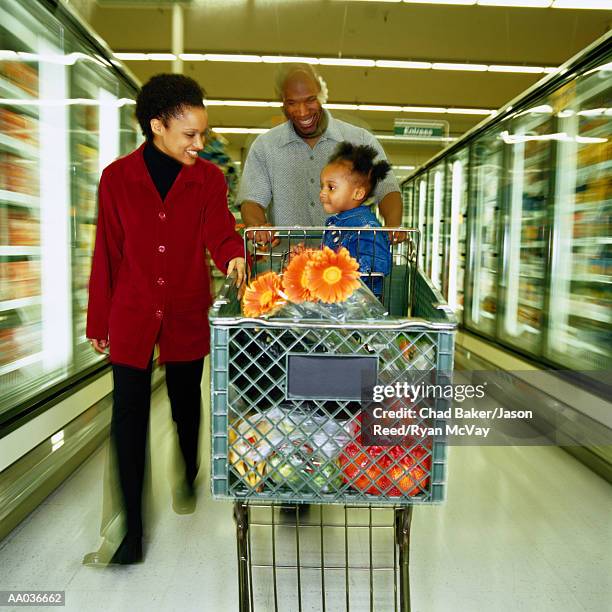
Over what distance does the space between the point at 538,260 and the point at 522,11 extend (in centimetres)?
553

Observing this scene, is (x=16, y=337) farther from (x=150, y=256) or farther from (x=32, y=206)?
(x=150, y=256)

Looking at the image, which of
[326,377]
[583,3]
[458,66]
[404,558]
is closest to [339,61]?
[458,66]

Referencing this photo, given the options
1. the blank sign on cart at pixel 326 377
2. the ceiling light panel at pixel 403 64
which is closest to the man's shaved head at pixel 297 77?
the blank sign on cart at pixel 326 377

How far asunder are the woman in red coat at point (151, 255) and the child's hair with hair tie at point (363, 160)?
1.43 feet

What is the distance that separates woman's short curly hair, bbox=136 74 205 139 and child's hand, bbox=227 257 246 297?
51 centimetres

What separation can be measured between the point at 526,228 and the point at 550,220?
549mm

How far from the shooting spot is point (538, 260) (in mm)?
4129

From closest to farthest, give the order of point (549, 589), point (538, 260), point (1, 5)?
point (549, 589), point (1, 5), point (538, 260)

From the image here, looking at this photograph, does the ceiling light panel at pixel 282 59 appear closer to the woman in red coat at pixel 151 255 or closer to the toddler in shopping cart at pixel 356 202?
the woman in red coat at pixel 151 255

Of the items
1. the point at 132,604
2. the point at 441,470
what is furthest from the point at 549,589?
the point at 132,604

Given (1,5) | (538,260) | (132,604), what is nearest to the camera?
(132,604)

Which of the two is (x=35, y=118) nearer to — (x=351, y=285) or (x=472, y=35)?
(x=351, y=285)

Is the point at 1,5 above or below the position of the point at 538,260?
above

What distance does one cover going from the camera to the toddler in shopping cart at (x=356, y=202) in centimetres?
178
